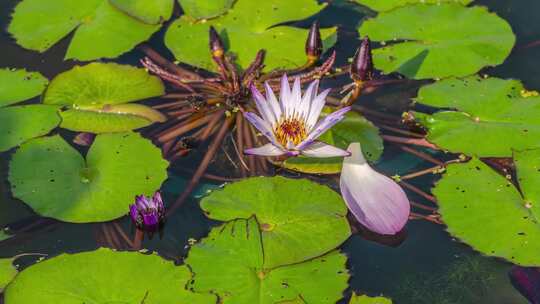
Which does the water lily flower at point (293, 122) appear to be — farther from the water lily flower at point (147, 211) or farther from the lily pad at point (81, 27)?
the lily pad at point (81, 27)

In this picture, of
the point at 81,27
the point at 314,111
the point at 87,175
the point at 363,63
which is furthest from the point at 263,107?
the point at 81,27

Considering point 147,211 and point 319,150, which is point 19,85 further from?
point 319,150

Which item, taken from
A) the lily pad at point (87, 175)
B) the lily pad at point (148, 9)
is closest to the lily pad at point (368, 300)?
the lily pad at point (87, 175)

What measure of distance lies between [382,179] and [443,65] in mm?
1195

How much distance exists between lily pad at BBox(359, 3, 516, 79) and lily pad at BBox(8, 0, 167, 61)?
1561mm

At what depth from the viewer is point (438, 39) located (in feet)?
15.0

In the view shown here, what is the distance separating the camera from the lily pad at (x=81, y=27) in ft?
15.2

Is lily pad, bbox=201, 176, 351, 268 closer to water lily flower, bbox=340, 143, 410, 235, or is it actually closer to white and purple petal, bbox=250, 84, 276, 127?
water lily flower, bbox=340, 143, 410, 235

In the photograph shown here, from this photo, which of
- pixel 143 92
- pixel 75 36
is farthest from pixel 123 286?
pixel 75 36

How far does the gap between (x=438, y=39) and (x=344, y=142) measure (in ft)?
3.94

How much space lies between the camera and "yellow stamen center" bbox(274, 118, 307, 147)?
3.57 meters

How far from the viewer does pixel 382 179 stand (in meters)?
3.60

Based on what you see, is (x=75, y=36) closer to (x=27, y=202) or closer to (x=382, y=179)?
(x=27, y=202)

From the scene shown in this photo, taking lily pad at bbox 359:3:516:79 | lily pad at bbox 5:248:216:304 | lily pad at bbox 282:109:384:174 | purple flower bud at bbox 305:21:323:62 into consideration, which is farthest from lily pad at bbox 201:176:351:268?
lily pad at bbox 359:3:516:79
